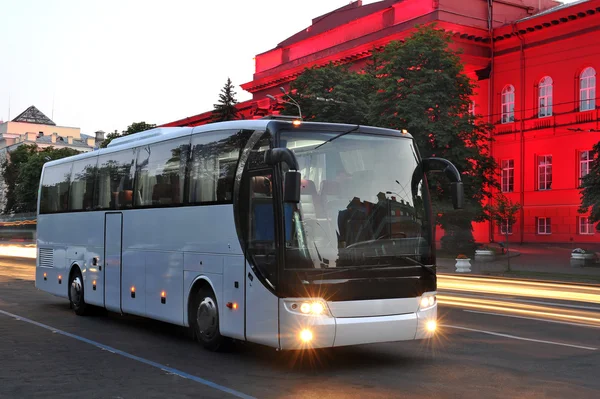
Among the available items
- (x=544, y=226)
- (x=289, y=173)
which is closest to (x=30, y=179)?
(x=544, y=226)

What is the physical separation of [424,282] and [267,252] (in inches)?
79.2

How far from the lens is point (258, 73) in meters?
76.1

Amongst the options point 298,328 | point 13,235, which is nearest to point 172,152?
point 298,328

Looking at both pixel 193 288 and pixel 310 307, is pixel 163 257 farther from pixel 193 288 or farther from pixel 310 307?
pixel 310 307

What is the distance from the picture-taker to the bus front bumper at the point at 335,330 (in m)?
9.77

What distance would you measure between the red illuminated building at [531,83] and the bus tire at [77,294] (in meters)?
37.6

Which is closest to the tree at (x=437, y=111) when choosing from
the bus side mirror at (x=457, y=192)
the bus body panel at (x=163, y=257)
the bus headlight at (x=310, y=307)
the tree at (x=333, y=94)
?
the tree at (x=333, y=94)

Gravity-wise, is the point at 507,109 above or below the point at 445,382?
above

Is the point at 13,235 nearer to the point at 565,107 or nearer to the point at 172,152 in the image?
the point at 565,107

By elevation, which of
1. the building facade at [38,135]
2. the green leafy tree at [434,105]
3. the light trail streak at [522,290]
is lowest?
the light trail streak at [522,290]

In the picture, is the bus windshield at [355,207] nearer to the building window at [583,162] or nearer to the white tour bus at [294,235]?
the white tour bus at [294,235]

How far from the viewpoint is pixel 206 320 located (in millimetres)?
11664

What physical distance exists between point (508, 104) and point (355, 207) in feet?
161

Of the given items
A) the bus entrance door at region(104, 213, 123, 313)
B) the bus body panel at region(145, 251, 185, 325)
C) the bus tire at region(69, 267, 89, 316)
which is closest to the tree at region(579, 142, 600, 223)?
the bus tire at region(69, 267, 89, 316)
